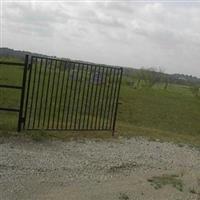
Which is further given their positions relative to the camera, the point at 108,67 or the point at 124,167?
the point at 108,67

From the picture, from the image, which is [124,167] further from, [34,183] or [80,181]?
[34,183]

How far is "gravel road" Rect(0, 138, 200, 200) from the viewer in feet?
20.1

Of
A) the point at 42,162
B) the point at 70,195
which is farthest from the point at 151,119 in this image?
the point at 70,195

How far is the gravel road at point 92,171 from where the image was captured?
614 cm

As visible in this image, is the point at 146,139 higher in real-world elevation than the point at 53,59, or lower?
lower

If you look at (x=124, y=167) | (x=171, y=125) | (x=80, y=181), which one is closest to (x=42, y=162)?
(x=80, y=181)

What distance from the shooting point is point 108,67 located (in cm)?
1064

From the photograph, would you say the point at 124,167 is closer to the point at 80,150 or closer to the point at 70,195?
the point at 80,150

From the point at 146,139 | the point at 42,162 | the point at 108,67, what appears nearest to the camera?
the point at 42,162

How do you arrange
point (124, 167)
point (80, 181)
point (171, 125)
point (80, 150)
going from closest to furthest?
point (80, 181), point (124, 167), point (80, 150), point (171, 125)

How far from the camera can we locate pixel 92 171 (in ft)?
24.4

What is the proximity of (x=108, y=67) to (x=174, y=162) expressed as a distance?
9.48 ft

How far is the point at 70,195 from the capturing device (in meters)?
5.94

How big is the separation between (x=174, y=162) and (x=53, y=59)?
3446mm
